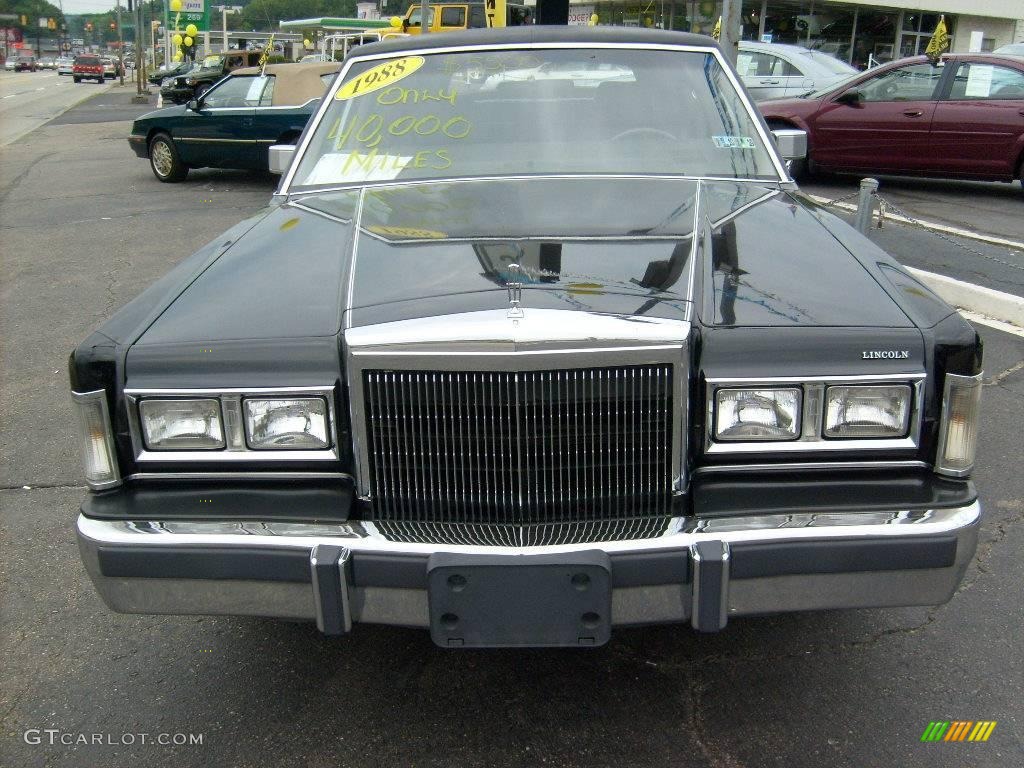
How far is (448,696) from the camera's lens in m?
2.81

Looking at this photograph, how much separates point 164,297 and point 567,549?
54.6 inches

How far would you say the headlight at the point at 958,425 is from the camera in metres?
2.40

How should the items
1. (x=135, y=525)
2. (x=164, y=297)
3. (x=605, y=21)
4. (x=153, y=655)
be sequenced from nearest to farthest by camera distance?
(x=135, y=525)
(x=164, y=297)
(x=153, y=655)
(x=605, y=21)

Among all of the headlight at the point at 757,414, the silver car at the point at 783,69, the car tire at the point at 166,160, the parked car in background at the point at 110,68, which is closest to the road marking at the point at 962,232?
the silver car at the point at 783,69

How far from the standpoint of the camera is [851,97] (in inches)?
446

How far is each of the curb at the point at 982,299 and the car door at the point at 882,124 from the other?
4873mm

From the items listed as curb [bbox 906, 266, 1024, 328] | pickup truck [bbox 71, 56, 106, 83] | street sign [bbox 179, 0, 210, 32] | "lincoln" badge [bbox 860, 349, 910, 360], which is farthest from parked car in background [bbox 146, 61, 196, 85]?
"lincoln" badge [bbox 860, 349, 910, 360]

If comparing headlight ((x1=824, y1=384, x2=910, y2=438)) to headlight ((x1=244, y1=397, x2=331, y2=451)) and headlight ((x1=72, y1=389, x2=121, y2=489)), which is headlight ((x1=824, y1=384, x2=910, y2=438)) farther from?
headlight ((x1=72, y1=389, x2=121, y2=489))

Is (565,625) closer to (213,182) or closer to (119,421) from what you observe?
(119,421)

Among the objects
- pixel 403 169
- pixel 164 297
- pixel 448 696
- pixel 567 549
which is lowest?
pixel 448 696

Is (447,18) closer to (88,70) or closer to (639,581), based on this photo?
(639,581)

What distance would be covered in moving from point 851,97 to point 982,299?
573 cm

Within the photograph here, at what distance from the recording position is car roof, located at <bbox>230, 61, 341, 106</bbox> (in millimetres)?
12719

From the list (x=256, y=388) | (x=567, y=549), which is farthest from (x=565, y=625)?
(x=256, y=388)
